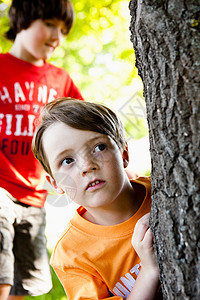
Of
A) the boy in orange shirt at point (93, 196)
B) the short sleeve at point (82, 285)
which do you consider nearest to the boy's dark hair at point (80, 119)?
the boy in orange shirt at point (93, 196)

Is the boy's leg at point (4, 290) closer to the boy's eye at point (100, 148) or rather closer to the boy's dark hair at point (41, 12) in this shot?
the boy's eye at point (100, 148)

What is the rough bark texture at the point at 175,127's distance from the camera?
1.23 metres

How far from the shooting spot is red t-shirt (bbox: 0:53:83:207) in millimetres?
2916

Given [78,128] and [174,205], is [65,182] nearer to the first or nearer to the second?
[78,128]

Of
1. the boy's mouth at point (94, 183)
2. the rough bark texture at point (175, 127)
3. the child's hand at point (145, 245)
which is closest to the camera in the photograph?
the rough bark texture at point (175, 127)

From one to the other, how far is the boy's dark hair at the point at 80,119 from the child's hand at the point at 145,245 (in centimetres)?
38

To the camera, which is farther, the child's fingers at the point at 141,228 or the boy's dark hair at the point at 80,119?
the boy's dark hair at the point at 80,119

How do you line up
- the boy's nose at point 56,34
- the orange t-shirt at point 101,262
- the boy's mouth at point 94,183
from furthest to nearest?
the boy's nose at point 56,34 < the orange t-shirt at point 101,262 < the boy's mouth at point 94,183

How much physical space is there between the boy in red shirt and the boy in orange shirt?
109 centimetres

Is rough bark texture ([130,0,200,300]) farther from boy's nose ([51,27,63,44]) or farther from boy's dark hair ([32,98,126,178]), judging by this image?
boy's nose ([51,27,63,44])

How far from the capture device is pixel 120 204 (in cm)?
179

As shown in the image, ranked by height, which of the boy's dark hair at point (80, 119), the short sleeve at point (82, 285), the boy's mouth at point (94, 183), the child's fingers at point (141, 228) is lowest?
the short sleeve at point (82, 285)

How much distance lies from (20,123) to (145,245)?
67.0 inches

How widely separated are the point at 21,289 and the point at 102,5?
3.64 metres
